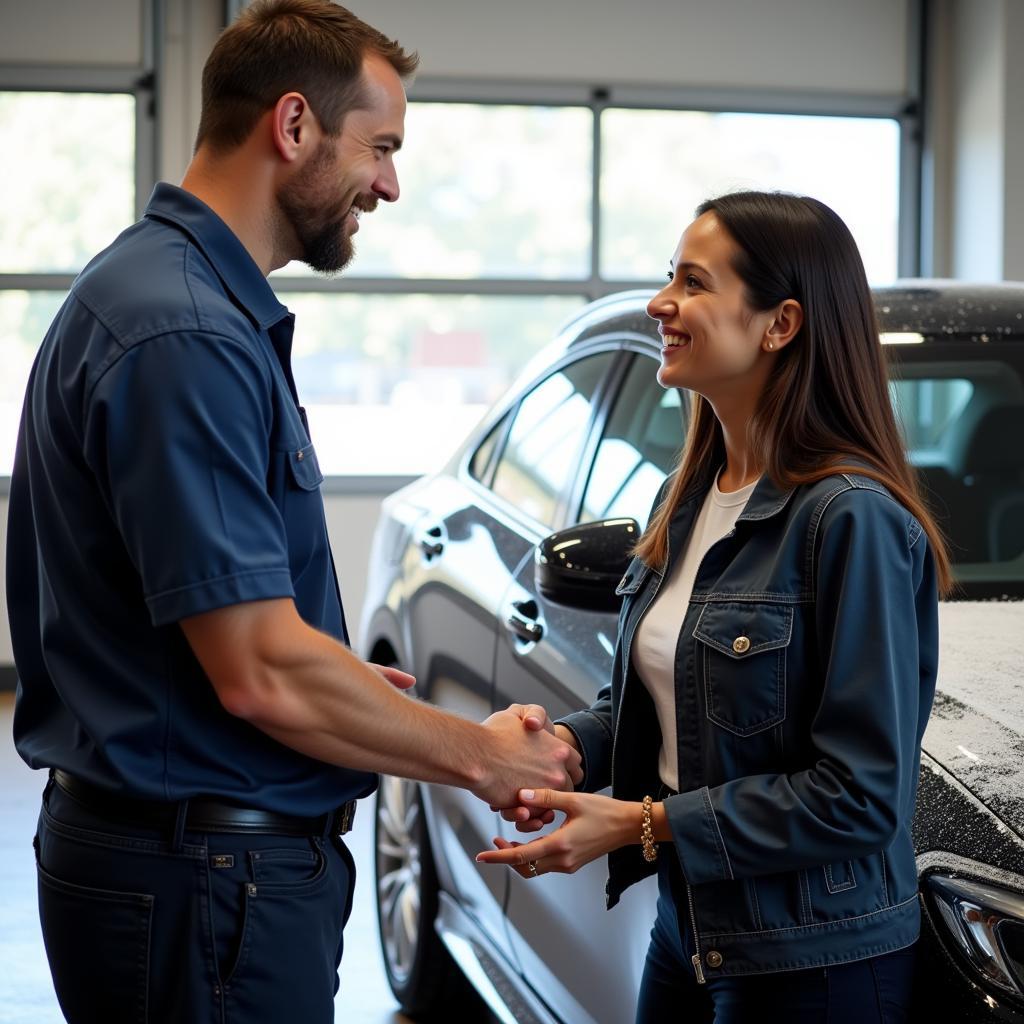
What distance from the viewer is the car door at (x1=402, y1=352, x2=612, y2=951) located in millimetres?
2680

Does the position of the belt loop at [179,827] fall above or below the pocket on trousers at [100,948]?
above

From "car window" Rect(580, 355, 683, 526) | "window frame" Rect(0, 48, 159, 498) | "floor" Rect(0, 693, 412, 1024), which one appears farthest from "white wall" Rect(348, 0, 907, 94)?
"car window" Rect(580, 355, 683, 526)

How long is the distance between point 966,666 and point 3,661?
20.8ft

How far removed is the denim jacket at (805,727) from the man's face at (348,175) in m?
0.57

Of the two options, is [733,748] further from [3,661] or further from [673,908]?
[3,661]

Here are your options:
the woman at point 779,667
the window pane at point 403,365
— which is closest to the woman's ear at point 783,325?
the woman at point 779,667

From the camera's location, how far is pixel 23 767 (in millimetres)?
5551

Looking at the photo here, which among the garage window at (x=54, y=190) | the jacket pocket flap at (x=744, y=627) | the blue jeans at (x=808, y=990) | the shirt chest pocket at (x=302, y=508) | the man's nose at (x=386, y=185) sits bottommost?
the blue jeans at (x=808, y=990)

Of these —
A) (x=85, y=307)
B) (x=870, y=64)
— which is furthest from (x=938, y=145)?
(x=85, y=307)

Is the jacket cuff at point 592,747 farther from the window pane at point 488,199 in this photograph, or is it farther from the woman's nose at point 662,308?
the window pane at point 488,199

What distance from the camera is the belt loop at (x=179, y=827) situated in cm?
150

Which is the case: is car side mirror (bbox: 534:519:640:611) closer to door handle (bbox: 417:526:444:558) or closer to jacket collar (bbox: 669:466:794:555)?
jacket collar (bbox: 669:466:794:555)

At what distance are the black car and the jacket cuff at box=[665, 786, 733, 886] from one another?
240 millimetres

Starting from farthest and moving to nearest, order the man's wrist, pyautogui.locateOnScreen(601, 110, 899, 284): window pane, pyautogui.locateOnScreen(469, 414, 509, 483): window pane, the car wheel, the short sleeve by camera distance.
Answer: pyautogui.locateOnScreen(601, 110, 899, 284): window pane → pyautogui.locateOnScreen(469, 414, 509, 483): window pane → the car wheel → the man's wrist → the short sleeve
